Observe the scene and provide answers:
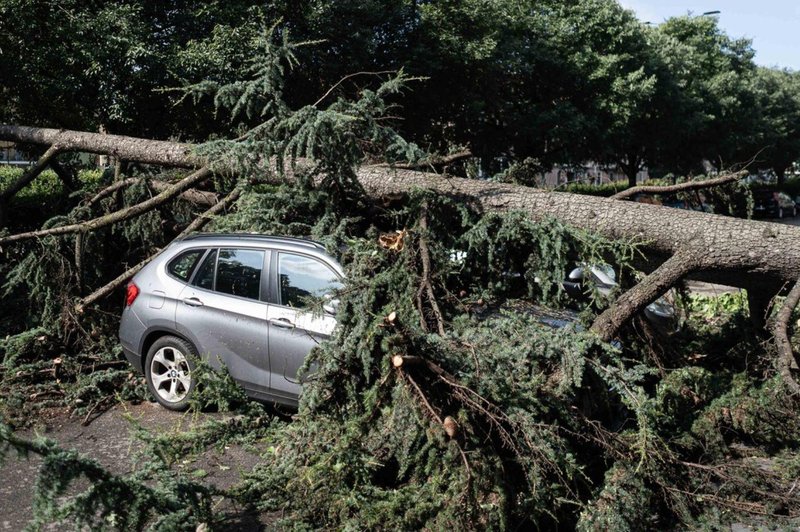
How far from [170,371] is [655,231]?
13.6ft

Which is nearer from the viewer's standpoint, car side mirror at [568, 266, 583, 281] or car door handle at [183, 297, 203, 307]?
car side mirror at [568, 266, 583, 281]

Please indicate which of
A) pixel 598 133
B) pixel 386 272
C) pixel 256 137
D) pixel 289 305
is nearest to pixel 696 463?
pixel 386 272

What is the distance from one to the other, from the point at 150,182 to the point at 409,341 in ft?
17.9

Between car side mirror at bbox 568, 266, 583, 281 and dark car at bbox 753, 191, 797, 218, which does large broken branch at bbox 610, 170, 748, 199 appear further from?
dark car at bbox 753, 191, 797, 218

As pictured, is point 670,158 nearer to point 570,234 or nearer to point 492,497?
point 570,234

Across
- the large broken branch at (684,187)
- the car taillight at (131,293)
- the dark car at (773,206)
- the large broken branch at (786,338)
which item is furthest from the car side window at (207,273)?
the dark car at (773,206)

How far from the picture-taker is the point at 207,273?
22.4 ft

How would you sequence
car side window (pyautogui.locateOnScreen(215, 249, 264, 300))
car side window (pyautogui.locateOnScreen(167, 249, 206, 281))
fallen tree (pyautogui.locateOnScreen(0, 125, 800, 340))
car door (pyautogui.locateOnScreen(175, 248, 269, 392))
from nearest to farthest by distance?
fallen tree (pyautogui.locateOnScreen(0, 125, 800, 340))
car door (pyautogui.locateOnScreen(175, 248, 269, 392))
car side window (pyautogui.locateOnScreen(215, 249, 264, 300))
car side window (pyautogui.locateOnScreen(167, 249, 206, 281))

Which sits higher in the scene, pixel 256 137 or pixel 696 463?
pixel 256 137

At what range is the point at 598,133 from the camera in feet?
81.4

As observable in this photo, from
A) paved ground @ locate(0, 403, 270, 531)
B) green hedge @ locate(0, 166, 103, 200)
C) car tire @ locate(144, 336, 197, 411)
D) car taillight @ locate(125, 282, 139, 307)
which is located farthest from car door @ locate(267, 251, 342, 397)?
green hedge @ locate(0, 166, 103, 200)

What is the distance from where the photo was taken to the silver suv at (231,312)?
6105 mm

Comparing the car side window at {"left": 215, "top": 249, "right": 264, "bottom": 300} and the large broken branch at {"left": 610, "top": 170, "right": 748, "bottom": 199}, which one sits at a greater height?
the large broken branch at {"left": 610, "top": 170, "right": 748, "bottom": 199}

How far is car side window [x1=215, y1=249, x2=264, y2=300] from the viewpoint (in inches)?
254
